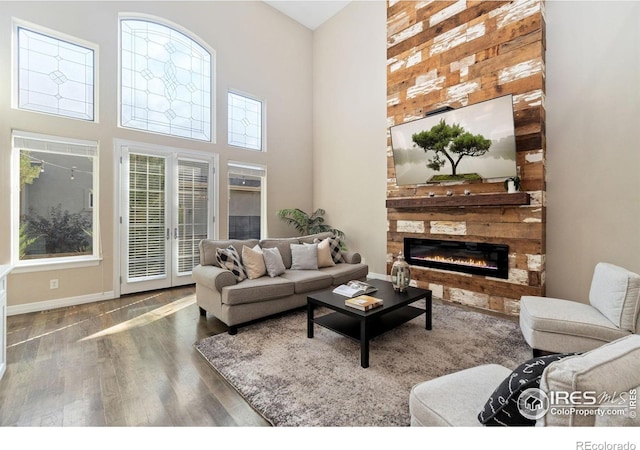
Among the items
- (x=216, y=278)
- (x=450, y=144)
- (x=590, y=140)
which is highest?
(x=450, y=144)

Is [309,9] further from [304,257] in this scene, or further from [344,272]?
[344,272]

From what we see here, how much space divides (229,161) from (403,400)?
4621 mm

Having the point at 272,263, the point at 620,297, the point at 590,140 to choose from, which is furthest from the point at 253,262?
the point at 590,140

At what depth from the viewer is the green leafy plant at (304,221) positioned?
19.8 feet

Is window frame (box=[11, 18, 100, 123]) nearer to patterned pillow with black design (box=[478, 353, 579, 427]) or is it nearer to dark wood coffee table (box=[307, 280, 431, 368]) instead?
dark wood coffee table (box=[307, 280, 431, 368])

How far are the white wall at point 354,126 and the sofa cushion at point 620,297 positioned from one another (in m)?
3.11

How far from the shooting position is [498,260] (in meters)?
3.70

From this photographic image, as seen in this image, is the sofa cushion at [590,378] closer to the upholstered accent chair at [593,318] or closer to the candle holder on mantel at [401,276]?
the upholstered accent chair at [593,318]

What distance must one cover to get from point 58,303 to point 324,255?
11.1ft

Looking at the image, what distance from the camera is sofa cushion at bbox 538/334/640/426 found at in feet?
2.58

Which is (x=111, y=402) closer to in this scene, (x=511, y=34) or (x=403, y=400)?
(x=403, y=400)

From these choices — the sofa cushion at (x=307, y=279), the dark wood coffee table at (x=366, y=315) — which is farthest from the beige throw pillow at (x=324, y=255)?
the dark wood coffee table at (x=366, y=315)

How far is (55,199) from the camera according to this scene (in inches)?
146

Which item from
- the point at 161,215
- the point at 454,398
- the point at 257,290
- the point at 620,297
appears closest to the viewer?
the point at 454,398
